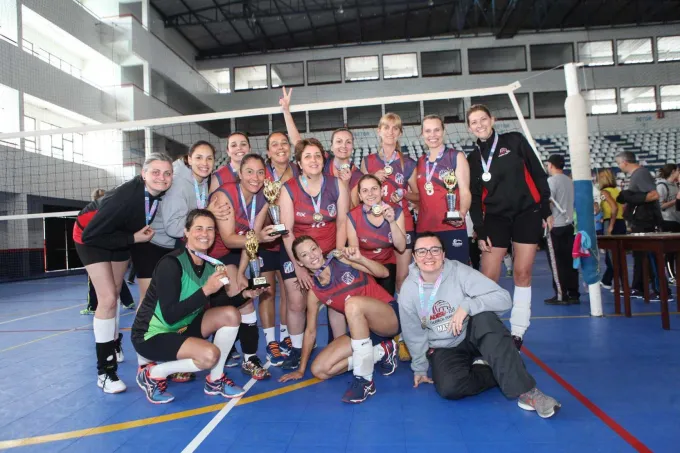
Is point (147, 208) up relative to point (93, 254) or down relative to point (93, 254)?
up

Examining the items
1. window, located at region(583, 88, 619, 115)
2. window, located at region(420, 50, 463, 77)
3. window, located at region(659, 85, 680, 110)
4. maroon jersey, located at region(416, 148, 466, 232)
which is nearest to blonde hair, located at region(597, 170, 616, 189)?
maroon jersey, located at region(416, 148, 466, 232)

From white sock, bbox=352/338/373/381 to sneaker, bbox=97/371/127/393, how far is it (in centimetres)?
170

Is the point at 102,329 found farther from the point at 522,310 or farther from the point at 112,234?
the point at 522,310

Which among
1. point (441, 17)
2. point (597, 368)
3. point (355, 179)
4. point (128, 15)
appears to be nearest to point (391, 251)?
point (355, 179)

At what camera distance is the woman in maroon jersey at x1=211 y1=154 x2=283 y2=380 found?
11.1ft

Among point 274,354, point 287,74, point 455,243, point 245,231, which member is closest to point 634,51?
point 287,74

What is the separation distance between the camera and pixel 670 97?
22594 mm

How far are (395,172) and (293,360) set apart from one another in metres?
1.80

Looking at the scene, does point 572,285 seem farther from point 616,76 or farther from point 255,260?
point 616,76

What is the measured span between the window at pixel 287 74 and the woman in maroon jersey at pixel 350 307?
21.9m

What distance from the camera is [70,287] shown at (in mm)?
10969

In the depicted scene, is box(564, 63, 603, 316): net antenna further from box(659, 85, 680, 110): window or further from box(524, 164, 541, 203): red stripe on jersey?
box(659, 85, 680, 110): window

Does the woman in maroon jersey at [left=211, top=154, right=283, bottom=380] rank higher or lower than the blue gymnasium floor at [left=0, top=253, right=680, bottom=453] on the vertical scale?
higher

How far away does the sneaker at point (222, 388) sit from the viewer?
3.03 meters
